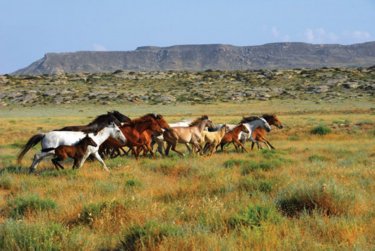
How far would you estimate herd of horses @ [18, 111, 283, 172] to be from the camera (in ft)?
46.8

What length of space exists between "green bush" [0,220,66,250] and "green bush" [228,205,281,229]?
2412mm

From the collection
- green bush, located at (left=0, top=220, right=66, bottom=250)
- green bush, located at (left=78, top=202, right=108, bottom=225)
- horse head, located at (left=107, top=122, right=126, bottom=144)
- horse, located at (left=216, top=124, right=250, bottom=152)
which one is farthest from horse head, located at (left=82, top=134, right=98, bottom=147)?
horse, located at (left=216, top=124, right=250, bottom=152)

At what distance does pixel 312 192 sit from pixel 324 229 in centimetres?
170

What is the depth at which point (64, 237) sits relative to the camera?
6.23 m

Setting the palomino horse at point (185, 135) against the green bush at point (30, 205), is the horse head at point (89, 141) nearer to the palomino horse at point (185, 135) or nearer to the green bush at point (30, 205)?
the green bush at point (30, 205)

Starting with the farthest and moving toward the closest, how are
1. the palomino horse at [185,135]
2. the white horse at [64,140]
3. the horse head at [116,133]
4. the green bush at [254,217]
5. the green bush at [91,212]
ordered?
the palomino horse at [185,135], the horse head at [116,133], the white horse at [64,140], the green bush at [91,212], the green bush at [254,217]

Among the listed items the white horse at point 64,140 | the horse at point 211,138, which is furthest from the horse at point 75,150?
the horse at point 211,138

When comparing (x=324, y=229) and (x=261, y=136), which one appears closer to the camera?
(x=324, y=229)

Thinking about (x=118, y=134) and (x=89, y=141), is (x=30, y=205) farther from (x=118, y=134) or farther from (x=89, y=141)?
(x=118, y=134)

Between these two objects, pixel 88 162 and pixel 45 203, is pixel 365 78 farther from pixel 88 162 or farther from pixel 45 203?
pixel 45 203

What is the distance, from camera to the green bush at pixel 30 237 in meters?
6.03

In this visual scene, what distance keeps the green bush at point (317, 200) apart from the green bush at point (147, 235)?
237cm

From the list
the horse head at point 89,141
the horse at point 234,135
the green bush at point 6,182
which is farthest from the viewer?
the horse at point 234,135

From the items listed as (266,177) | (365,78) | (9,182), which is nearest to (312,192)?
(266,177)
